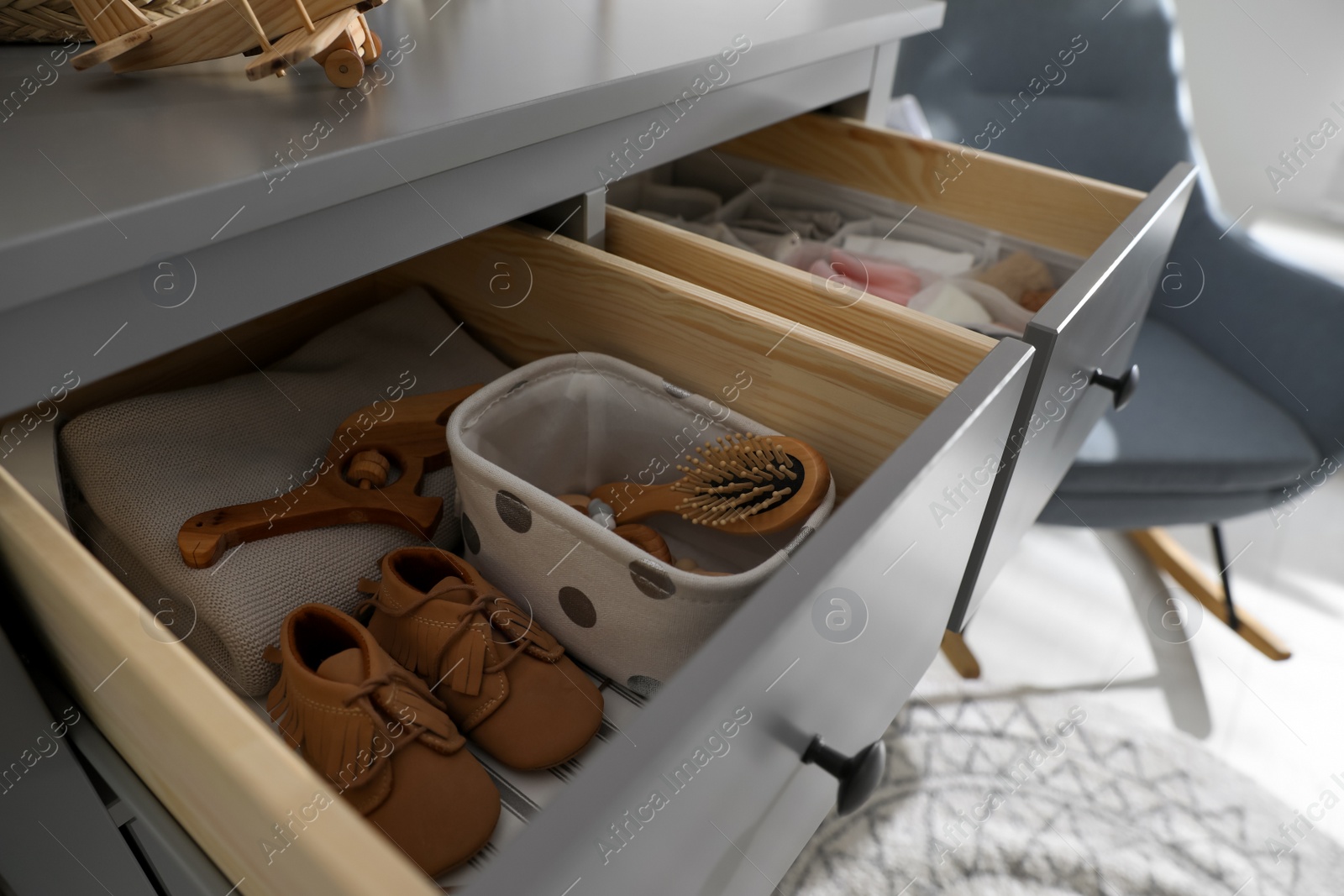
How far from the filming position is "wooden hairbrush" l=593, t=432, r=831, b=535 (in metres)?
0.57

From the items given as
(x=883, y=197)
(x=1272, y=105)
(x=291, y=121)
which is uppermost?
(x=1272, y=105)

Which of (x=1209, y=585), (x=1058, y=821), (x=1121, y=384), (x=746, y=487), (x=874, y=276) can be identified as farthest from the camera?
(x=1209, y=585)

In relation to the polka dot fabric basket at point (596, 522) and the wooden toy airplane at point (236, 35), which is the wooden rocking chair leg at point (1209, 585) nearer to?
the polka dot fabric basket at point (596, 522)

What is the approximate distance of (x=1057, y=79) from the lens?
1.39 m

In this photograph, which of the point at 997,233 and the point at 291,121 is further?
the point at 997,233

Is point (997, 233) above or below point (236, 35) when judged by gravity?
above

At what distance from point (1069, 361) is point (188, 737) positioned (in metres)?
0.57

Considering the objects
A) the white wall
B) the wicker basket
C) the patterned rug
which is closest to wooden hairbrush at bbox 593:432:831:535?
the wicker basket

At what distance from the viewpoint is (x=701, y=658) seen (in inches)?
12.5

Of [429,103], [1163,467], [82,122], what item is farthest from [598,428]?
[1163,467]

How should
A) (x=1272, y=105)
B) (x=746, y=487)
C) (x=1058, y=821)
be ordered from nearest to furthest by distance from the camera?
(x=746, y=487) < (x=1058, y=821) < (x=1272, y=105)

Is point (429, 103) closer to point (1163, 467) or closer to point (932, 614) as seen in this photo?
point (932, 614)

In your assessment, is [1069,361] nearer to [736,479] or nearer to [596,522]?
[736,479]

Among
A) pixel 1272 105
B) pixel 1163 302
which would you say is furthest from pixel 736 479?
pixel 1272 105
